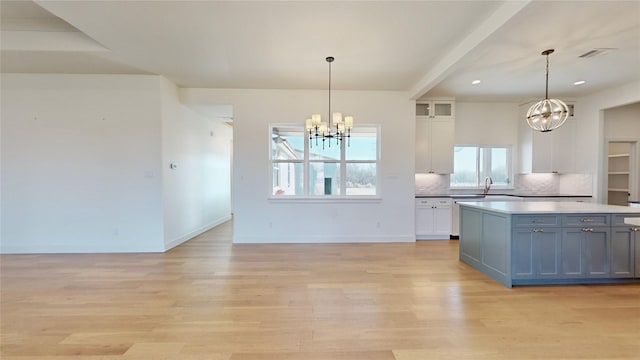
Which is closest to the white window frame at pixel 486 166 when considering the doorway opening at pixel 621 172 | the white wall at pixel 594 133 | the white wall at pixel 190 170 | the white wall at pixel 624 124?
the white wall at pixel 594 133

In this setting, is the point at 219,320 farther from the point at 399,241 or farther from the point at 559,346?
the point at 399,241

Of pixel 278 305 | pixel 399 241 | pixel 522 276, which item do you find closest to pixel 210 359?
pixel 278 305

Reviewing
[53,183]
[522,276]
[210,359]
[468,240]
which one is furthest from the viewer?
[53,183]

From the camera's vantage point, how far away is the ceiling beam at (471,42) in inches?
103

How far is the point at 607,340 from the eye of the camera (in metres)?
2.20

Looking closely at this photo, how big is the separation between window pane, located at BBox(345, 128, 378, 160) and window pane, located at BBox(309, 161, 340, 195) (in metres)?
0.42

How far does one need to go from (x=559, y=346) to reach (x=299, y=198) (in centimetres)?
418

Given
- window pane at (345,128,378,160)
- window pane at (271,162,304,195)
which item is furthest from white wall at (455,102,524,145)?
window pane at (271,162,304,195)

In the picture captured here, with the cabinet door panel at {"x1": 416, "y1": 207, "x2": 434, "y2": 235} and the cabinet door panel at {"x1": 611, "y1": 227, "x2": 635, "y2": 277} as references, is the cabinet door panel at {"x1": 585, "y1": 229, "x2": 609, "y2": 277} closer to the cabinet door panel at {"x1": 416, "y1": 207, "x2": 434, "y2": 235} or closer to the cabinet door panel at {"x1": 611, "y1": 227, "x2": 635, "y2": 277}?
the cabinet door panel at {"x1": 611, "y1": 227, "x2": 635, "y2": 277}

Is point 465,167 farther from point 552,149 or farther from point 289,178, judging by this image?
point 289,178

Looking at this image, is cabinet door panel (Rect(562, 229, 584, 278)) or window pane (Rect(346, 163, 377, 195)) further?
window pane (Rect(346, 163, 377, 195))

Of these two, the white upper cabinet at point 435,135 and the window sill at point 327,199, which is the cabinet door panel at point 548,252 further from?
the white upper cabinet at point 435,135

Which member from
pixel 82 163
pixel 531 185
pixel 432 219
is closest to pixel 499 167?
pixel 531 185

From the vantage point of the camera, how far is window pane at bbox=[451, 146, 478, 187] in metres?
6.50
